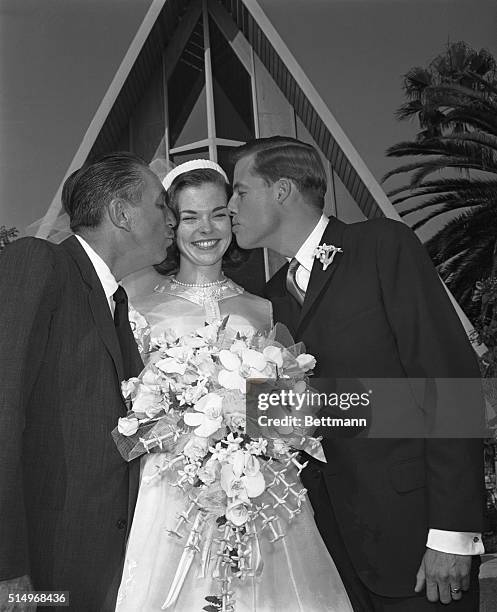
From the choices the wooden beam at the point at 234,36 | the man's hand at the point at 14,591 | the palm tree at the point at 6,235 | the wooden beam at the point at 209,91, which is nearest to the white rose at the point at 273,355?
the man's hand at the point at 14,591

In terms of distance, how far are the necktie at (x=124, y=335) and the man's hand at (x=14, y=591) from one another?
0.63m

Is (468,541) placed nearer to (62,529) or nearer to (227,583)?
(227,583)

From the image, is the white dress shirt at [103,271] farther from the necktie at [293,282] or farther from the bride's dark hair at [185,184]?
the necktie at [293,282]

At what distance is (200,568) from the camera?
1947mm

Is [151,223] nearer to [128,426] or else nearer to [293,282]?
[293,282]

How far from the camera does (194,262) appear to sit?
264cm

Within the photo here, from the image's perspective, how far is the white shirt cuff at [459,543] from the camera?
1910mm

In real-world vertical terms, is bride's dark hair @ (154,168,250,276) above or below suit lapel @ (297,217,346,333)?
above

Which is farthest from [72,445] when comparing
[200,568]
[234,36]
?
[234,36]

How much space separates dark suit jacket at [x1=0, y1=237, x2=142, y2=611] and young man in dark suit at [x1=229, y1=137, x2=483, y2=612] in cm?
63

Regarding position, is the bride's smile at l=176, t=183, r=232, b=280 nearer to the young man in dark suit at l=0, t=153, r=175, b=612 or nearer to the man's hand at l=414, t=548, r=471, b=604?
the young man in dark suit at l=0, t=153, r=175, b=612

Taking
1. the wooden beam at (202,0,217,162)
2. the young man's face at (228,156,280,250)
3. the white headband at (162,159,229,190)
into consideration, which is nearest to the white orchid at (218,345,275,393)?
the young man's face at (228,156,280,250)

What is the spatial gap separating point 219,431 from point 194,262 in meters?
0.98

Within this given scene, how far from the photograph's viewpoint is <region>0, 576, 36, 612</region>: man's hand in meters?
1.61
